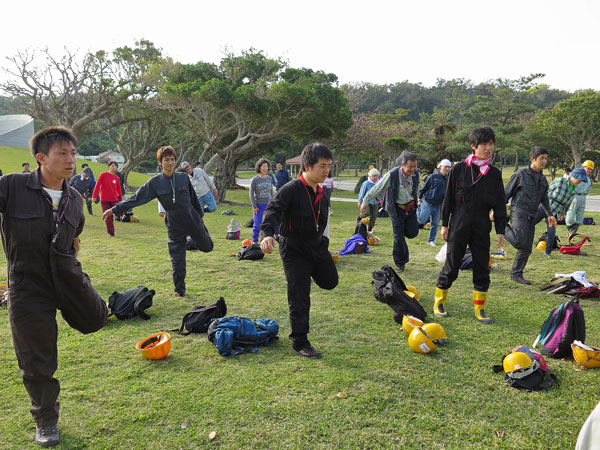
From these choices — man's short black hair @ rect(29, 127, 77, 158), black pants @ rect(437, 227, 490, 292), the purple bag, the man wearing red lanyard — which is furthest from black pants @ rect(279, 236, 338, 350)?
the purple bag

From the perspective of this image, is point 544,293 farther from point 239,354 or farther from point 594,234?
point 594,234

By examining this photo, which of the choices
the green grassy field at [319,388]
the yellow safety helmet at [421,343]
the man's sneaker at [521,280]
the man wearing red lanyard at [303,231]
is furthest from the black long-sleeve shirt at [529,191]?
the man wearing red lanyard at [303,231]

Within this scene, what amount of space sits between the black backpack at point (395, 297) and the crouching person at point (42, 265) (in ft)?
11.5

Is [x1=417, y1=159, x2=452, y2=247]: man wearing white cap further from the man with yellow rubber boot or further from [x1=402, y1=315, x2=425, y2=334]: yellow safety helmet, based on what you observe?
[x1=402, y1=315, x2=425, y2=334]: yellow safety helmet

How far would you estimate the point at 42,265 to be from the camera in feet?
8.79

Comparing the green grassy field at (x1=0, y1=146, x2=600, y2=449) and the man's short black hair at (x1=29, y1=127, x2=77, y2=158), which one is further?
the green grassy field at (x1=0, y1=146, x2=600, y2=449)

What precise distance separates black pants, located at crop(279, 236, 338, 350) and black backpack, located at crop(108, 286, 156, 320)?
216 cm

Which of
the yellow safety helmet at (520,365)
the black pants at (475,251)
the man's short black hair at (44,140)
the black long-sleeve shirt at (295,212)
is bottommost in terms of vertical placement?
the yellow safety helmet at (520,365)

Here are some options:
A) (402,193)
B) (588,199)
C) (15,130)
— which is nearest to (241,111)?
(402,193)

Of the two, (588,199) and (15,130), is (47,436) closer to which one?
(588,199)

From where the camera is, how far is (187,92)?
18.7 metres

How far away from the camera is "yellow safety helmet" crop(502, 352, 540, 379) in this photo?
11.3 feet

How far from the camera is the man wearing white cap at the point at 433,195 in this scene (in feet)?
31.8

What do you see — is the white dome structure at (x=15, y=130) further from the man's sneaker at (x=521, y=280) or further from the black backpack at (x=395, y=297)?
the man's sneaker at (x=521, y=280)
